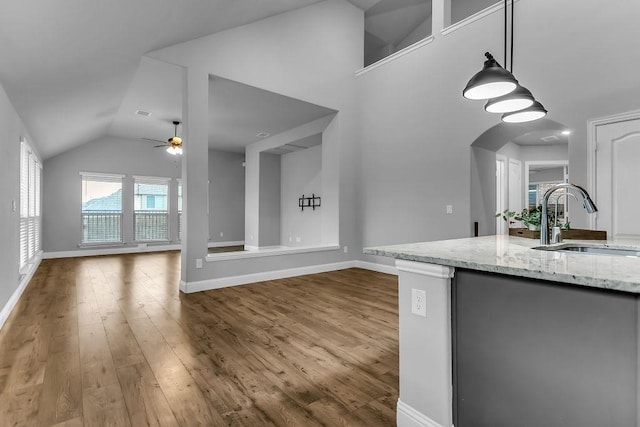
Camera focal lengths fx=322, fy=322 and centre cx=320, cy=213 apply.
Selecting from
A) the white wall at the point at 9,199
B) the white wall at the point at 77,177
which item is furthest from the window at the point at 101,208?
the white wall at the point at 9,199

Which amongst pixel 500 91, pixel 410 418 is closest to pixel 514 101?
pixel 500 91

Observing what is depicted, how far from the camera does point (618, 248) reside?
1826 mm

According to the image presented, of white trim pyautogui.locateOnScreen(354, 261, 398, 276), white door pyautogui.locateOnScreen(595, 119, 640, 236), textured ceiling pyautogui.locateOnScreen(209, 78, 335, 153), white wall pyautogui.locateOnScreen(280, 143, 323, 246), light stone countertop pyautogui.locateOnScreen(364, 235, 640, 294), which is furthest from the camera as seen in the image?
white wall pyautogui.locateOnScreen(280, 143, 323, 246)

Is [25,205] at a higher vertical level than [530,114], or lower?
lower

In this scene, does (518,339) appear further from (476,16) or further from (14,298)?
(14,298)

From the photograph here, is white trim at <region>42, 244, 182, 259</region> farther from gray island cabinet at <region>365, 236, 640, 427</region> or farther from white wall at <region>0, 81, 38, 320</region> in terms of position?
gray island cabinet at <region>365, 236, 640, 427</region>

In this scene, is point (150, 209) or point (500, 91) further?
point (150, 209)

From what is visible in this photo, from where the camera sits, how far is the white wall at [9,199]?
2998 millimetres

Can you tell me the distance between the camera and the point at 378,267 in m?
5.60

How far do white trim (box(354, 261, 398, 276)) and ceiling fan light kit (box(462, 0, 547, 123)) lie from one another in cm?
331

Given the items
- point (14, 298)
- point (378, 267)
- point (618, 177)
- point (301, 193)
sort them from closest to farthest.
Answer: point (618, 177) → point (14, 298) → point (378, 267) → point (301, 193)

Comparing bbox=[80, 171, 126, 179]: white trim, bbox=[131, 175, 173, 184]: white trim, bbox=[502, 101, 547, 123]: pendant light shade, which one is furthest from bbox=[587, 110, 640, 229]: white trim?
bbox=[80, 171, 126, 179]: white trim

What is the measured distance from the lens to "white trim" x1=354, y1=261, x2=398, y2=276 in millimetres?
5316

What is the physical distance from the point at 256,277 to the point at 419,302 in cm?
361
